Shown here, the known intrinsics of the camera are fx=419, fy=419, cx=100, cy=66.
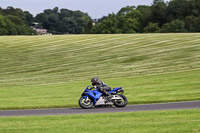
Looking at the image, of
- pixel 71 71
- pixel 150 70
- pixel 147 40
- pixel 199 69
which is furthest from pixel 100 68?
pixel 147 40

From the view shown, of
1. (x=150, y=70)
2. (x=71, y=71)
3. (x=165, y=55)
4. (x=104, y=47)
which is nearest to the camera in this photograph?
(x=150, y=70)

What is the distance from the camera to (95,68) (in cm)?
4234

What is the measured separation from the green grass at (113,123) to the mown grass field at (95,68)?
183 inches

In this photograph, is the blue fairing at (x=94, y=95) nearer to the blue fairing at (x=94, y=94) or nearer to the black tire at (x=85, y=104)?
the blue fairing at (x=94, y=94)

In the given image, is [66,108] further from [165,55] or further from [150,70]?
[165,55]

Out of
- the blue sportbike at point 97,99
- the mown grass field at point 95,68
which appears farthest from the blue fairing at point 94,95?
the mown grass field at point 95,68

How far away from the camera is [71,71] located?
4212 cm

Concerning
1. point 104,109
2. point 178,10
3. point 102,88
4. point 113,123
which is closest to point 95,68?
point 102,88

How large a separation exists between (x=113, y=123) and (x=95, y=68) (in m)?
28.7

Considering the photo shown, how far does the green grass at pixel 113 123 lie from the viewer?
12.2 meters

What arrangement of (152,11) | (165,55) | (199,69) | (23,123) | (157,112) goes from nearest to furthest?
1. (23,123)
2. (157,112)
3. (199,69)
4. (165,55)
5. (152,11)

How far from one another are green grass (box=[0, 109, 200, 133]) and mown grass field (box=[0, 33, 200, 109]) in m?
4.65

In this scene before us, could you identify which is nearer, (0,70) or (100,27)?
(0,70)

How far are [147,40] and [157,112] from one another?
41.3 meters
